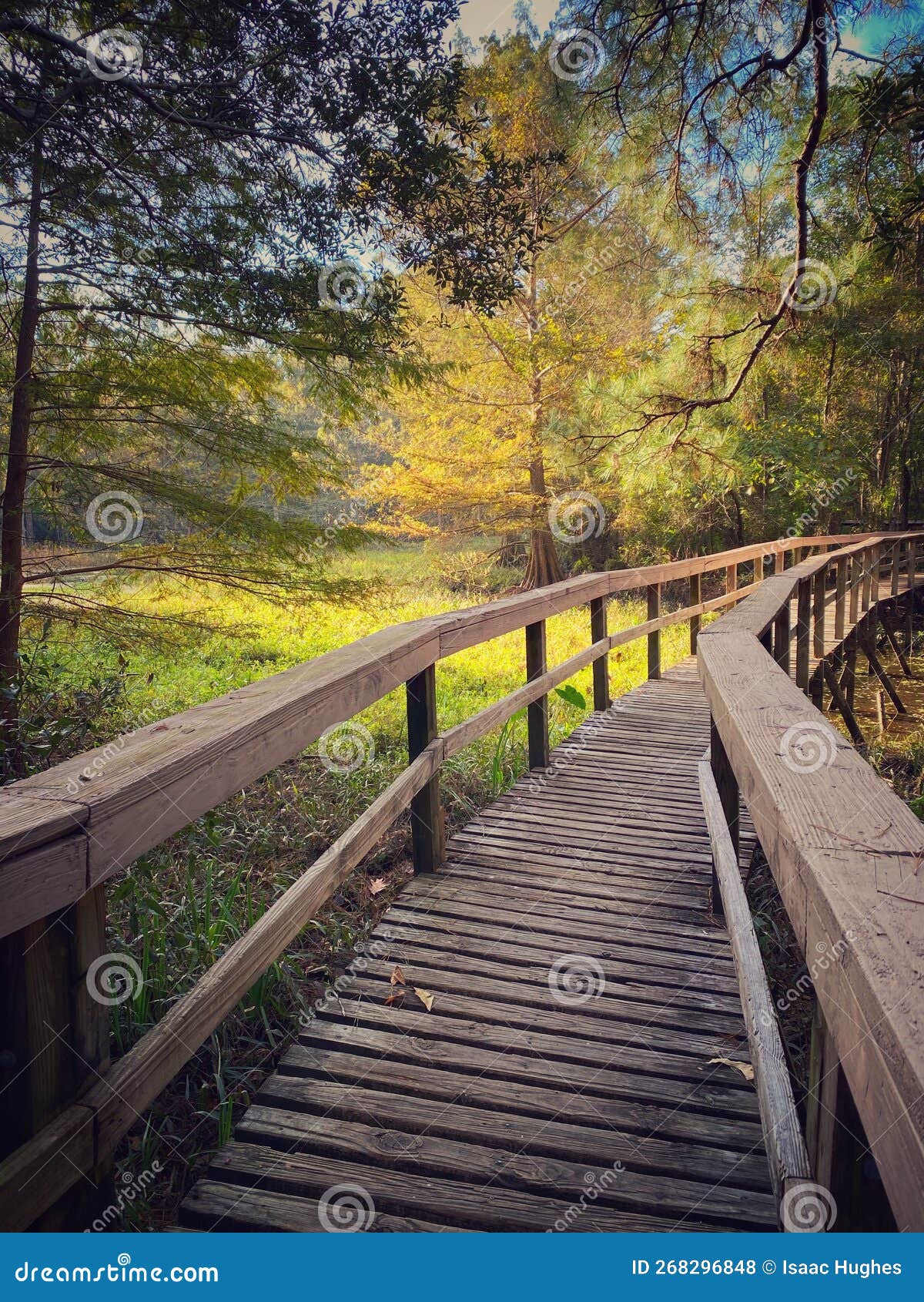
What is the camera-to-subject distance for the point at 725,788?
10.1ft

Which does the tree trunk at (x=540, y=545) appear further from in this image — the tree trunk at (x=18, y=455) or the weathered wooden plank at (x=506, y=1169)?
the weathered wooden plank at (x=506, y=1169)

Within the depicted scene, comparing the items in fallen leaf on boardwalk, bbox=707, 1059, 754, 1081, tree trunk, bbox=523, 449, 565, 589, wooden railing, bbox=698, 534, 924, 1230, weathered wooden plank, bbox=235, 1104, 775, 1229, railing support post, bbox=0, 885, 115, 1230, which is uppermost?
tree trunk, bbox=523, 449, 565, 589

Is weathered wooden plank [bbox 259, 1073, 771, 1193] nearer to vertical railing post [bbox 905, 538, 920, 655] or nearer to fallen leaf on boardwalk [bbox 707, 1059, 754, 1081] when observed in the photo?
fallen leaf on boardwalk [bbox 707, 1059, 754, 1081]

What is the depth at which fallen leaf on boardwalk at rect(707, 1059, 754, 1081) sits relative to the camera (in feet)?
7.79

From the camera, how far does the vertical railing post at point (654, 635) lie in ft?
26.1

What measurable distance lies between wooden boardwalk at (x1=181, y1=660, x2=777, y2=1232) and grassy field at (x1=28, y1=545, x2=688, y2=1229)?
36 cm

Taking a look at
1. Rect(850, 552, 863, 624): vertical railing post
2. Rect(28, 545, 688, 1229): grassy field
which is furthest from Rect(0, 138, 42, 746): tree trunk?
Rect(850, 552, 863, 624): vertical railing post

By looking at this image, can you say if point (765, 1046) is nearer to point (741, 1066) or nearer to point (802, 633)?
point (741, 1066)

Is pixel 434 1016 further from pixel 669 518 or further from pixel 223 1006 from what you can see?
pixel 669 518

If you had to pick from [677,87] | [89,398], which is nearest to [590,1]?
[677,87]

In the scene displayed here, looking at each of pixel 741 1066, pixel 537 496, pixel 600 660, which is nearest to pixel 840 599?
pixel 600 660

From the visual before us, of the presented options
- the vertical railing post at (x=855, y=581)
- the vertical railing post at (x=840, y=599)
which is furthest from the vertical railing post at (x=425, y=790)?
the vertical railing post at (x=855, y=581)

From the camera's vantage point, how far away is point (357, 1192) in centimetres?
190

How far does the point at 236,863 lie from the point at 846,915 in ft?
13.9
